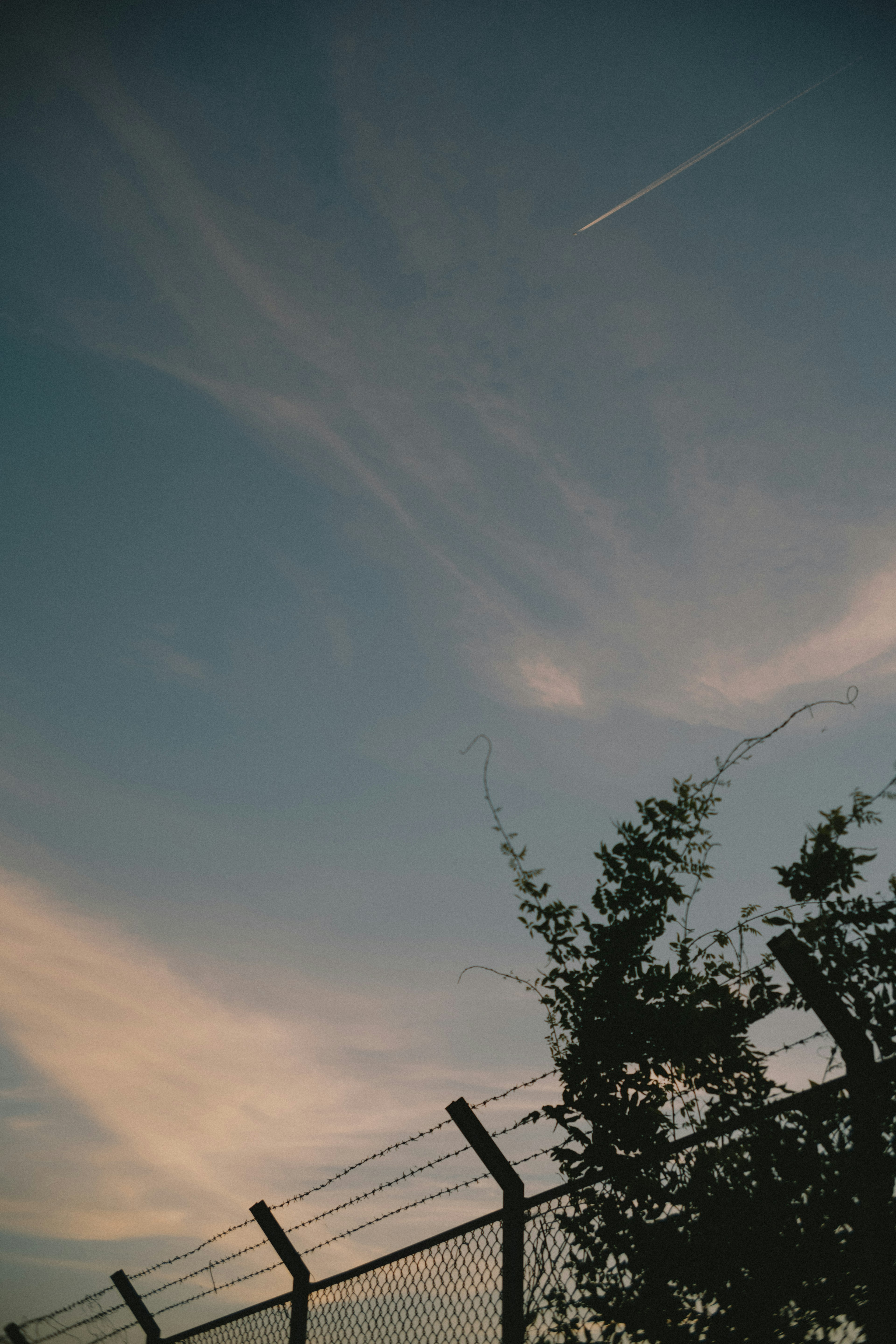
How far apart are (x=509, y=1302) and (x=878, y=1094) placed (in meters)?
1.70

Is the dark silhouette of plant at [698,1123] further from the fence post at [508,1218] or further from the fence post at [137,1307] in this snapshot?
the fence post at [137,1307]

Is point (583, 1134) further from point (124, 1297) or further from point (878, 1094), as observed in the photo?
point (124, 1297)

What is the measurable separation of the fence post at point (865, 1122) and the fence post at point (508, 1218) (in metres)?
1.34

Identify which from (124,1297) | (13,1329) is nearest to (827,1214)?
(124,1297)

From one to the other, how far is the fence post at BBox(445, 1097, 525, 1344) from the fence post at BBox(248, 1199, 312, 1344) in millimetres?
1657

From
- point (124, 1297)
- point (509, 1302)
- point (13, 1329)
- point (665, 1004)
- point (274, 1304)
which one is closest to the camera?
point (509, 1302)

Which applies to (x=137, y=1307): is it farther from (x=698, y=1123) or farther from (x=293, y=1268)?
(x=698, y=1123)

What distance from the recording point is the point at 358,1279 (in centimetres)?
387

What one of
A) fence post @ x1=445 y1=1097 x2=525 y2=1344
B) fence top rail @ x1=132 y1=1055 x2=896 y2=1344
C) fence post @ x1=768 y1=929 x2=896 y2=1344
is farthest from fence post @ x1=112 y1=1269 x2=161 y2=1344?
fence post @ x1=768 y1=929 x2=896 y2=1344

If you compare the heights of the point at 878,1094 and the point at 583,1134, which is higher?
the point at 583,1134

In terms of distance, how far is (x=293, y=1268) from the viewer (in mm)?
4305

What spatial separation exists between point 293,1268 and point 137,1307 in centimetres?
199

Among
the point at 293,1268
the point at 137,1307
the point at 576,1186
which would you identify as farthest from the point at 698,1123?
the point at 137,1307

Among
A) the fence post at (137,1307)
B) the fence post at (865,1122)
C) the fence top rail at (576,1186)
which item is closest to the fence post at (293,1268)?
the fence top rail at (576,1186)
